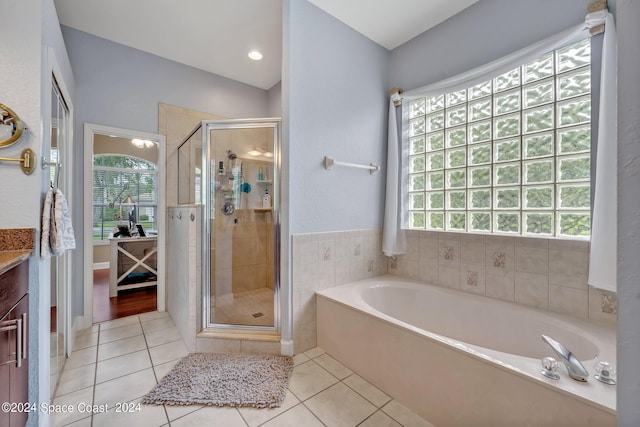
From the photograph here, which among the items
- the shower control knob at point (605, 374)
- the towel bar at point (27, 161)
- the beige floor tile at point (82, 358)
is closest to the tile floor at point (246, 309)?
the beige floor tile at point (82, 358)

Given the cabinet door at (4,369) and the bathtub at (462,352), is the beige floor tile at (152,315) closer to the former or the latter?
the bathtub at (462,352)

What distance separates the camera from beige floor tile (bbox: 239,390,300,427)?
139cm

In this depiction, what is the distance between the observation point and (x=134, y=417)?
1397 mm

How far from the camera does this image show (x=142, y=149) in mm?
3262

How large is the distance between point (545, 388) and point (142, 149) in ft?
13.5

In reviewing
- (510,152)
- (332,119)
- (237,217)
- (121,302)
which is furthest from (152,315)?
(510,152)

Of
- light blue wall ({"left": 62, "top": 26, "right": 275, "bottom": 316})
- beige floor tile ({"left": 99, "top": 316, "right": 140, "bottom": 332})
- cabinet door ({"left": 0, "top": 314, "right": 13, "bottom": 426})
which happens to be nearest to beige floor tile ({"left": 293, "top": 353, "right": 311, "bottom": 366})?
cabinet door ({"left": 0, "top": 314, "right": 13, "bottom": 426})

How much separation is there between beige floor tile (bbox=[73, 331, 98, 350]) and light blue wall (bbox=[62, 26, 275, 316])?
0.26 metres

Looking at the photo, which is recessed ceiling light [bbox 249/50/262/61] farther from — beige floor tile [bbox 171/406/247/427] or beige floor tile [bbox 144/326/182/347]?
beige floor tile [bbox 171/406/247/427]

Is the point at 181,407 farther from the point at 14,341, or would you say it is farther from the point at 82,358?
the point at 82,358

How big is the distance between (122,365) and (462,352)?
224 centimetres

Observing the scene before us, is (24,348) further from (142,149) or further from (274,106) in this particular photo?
(274,106)

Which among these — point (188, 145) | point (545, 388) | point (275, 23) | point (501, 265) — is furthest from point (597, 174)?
point (188, 145)

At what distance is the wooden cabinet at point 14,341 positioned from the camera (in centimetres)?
89
